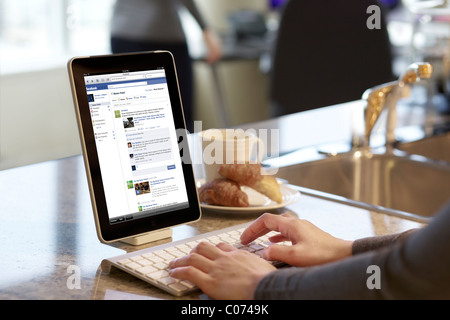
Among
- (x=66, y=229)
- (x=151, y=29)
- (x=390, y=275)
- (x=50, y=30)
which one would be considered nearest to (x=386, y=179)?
(x=66, y=229)

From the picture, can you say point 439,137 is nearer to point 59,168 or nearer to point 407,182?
point 407,182

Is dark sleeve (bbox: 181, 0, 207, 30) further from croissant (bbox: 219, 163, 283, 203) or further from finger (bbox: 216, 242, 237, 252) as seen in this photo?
finger (bbox: 216, 242, 237, 252)

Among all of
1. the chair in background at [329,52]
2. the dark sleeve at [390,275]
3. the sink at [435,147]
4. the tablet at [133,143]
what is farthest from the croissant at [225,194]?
the chair in background at [329,52]

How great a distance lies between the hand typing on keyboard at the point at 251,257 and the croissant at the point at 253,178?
184 millimetres

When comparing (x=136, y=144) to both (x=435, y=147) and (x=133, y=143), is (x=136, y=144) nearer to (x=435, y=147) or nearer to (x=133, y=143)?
(x=133, y=143)

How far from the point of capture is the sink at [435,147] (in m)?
1.88

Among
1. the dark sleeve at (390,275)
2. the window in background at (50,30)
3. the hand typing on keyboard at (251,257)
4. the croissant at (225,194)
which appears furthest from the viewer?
the window in background at (50,30)

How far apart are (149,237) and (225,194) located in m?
0.19

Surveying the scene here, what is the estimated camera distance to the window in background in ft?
13.3

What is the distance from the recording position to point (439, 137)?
1.94 meters

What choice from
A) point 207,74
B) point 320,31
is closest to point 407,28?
point 207,74

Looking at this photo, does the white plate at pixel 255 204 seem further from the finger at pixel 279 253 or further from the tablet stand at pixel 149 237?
the finger at pixel 279 253

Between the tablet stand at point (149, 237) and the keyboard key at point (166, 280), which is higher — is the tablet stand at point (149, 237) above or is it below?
above

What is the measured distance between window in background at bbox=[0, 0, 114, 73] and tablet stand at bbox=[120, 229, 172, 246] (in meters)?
2.98
